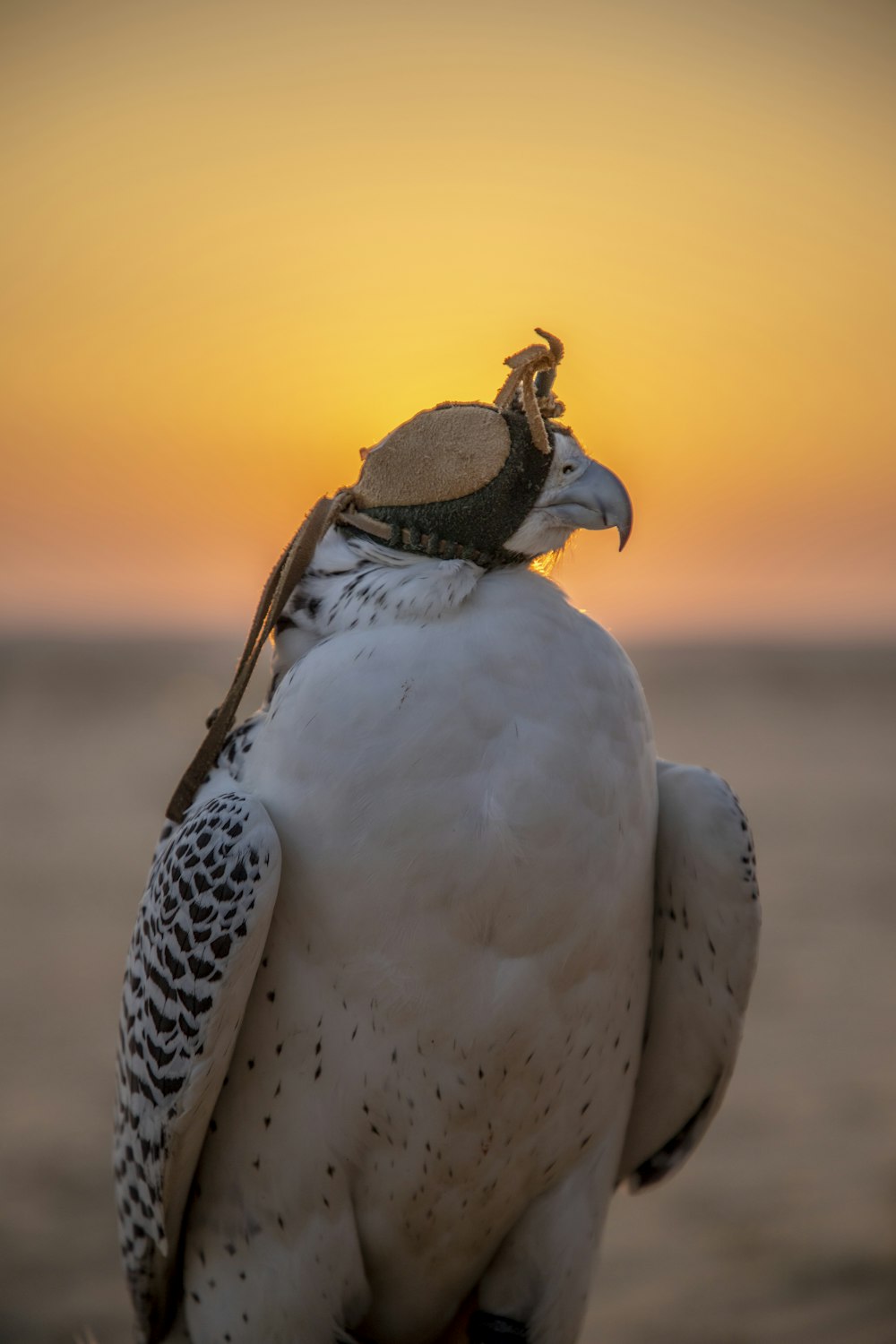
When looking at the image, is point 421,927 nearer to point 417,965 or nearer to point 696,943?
point 417,965

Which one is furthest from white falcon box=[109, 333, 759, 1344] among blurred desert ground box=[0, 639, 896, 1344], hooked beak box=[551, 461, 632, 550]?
blurred desert ground box=[0, 639, 896, 1344]

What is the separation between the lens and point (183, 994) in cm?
210

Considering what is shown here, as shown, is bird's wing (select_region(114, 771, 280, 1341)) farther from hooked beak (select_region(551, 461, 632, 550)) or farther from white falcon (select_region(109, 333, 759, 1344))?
hooked beak (select_region(551, 461, 632, 550))

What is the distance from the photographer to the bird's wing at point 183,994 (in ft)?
6.64

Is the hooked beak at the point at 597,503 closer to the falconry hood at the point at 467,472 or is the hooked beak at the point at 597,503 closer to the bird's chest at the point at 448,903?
the falconry hood at the point at 467,472

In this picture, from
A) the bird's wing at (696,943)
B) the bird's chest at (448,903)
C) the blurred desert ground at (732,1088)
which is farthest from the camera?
the blurred desert ground at (732,1088)

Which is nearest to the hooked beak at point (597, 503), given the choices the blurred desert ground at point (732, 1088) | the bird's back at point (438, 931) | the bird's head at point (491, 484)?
the bird's head at point (491, 484)

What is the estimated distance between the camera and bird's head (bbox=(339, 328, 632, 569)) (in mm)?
2037

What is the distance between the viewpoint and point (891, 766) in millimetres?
14445

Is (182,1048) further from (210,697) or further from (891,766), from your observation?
(210,697)

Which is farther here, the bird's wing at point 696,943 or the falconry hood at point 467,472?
the bird's wing at point 696,943

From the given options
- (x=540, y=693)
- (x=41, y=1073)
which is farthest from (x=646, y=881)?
(x=41, y=1073)

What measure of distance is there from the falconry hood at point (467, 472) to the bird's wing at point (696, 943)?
57cm

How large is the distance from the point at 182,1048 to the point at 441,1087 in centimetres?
43
